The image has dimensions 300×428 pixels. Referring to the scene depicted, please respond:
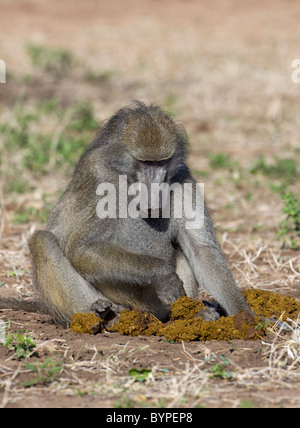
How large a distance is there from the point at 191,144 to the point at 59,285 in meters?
5.11

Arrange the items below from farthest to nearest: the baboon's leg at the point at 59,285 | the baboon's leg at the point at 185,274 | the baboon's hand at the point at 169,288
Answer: the baboon's leg at the point at 185,274 → the baboon's leg at the point at 59,285 → the baboon's hand at the point at 169,288

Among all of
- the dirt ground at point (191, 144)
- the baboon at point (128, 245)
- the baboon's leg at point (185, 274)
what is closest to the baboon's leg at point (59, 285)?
the baboon at point (128, 245)

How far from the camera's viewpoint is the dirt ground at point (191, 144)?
11.3ft

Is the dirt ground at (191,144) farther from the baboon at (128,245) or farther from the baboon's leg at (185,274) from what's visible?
the baboon's leg at (185,274)

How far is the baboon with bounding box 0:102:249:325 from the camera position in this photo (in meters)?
4.30

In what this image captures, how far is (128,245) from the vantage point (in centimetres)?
450

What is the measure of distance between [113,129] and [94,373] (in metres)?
1.63

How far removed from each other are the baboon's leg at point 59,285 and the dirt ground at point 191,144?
0.46 feet

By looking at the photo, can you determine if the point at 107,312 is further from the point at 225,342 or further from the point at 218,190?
the point at 218,190

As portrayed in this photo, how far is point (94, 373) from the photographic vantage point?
358cm

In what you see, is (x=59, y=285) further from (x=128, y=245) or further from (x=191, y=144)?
(x=191, y=144)

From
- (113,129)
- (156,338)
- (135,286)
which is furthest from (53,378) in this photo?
(113,129)

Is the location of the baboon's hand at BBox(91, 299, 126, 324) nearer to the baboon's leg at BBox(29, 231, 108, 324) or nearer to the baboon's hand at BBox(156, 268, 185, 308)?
the baboon's leg at BBox(29, 231, 108, 324)

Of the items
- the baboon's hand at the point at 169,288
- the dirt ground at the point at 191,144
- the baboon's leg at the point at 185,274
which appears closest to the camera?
the dirt ground at the point at 191,144
